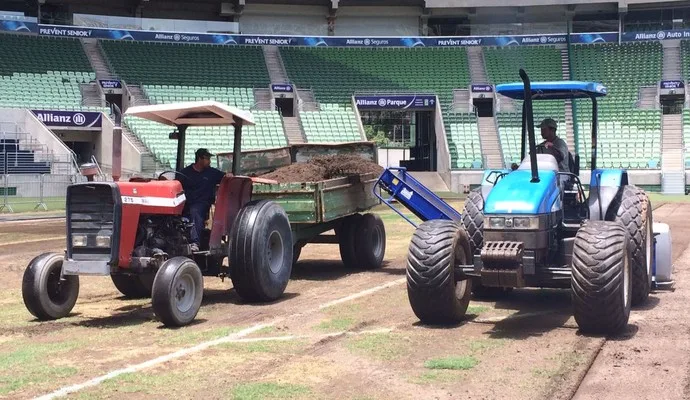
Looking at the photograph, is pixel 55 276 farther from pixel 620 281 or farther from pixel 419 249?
pixel 620 281

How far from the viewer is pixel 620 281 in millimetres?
6805

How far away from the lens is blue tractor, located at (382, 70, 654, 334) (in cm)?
690

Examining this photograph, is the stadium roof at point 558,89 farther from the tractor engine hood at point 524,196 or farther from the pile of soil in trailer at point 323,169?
the pile of soil in trailer at point 323,169

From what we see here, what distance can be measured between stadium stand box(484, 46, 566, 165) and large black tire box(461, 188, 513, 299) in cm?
2824

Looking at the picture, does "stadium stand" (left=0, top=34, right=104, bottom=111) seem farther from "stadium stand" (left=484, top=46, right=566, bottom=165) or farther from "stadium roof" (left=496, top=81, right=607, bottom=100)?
"stadium roof" (left=496, top=81, right=607, bottom=100)

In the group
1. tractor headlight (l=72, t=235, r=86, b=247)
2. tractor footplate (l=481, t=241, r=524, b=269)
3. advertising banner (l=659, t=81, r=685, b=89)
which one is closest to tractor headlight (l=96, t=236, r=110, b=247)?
tractor headlight (l=72, t=235, r=86, b=247)

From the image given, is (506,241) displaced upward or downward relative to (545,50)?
downward

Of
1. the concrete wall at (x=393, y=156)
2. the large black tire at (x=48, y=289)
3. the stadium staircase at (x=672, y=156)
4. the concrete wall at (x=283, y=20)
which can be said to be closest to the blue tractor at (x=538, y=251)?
the large black tire at (x=48, y=289)

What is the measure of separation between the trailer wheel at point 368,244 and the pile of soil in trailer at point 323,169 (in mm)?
759

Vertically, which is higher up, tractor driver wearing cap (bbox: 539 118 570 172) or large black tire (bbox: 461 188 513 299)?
tractor driver wearing cap (bbox: 539 118 570 172)

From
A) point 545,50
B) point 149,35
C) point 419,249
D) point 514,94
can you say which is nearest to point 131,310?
point 419,249

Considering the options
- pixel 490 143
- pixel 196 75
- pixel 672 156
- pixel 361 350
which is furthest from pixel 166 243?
pixel 672 156

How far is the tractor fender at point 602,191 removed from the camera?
8500mm

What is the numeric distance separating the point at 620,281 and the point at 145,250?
446 cm
